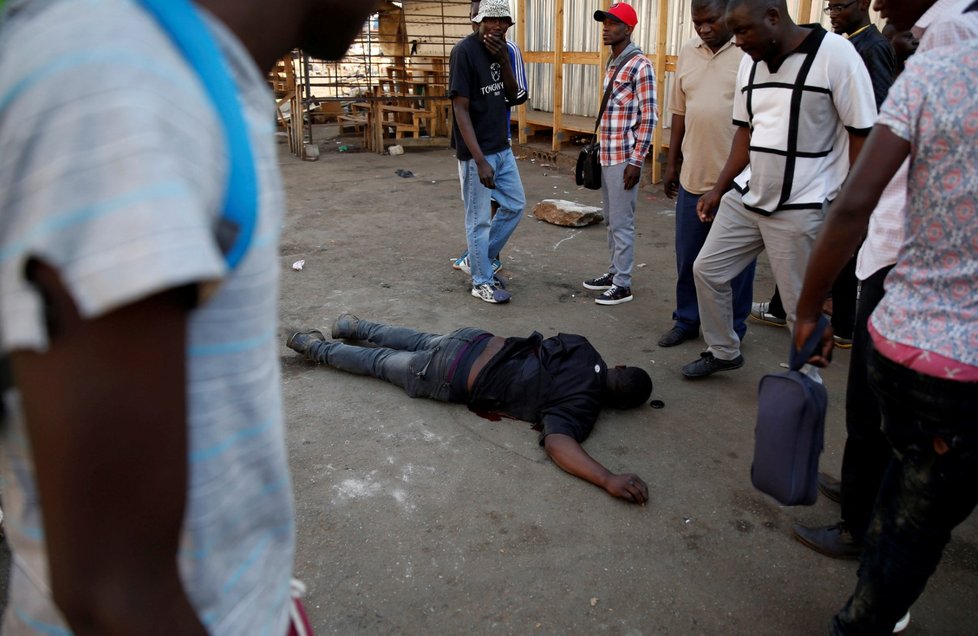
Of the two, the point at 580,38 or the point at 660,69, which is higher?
the point at 580,38

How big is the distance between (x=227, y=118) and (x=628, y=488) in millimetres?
2581

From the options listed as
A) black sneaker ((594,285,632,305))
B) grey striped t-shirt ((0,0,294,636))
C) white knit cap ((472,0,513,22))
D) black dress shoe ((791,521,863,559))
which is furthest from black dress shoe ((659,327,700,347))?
grey striped t-shirt ((0,0,294,636))

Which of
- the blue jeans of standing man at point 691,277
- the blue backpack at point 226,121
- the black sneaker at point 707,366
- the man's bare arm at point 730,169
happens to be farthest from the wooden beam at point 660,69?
the blue backpack at point 226,121

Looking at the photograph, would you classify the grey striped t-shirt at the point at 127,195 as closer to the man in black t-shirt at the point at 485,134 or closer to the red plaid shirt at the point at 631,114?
the man in black t-shirt at the point at 485,134

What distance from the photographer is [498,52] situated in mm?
5055

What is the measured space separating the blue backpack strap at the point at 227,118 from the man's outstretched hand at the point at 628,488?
252 centimetres

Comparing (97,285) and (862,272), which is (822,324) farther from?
(97,285)

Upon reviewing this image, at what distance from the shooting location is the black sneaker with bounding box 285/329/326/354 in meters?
4.16

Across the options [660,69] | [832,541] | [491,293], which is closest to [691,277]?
[491,293]

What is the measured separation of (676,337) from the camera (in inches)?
180

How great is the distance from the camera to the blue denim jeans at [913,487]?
1.67 metres

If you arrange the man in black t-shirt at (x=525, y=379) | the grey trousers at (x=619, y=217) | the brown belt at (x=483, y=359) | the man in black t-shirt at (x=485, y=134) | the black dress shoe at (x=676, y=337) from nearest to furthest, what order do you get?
1. the man in black t-shirt at (x=525, y=379)
2. the brown belt at (x=483, y=359)
3. the black dress shoe at (x=676, y=337)
4. the man in black t-shirt at (x=485, y=134)
5. the grey trousers at (x=619, y=217)

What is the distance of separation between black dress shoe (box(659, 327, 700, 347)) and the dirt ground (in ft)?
0.22

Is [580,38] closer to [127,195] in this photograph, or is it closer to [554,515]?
[554,515]
